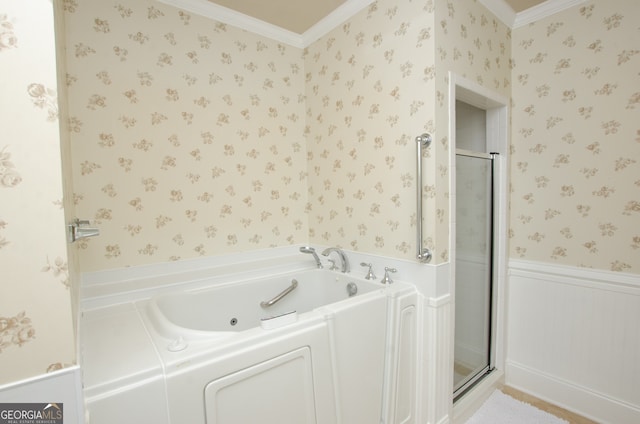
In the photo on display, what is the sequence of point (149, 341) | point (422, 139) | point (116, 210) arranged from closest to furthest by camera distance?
point (149, 341) → point (422, 139) → point (116, 210)

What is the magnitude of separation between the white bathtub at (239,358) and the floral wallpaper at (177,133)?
1.22 ft

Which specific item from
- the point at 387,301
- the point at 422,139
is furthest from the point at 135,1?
the point at 387,301

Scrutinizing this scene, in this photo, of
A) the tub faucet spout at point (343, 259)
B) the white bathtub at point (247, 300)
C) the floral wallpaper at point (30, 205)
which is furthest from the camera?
the tub faucet spout at point (343, 259)

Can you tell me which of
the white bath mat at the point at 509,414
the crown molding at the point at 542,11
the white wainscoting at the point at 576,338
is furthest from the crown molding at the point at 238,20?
the white bath mat at the point at 509,414

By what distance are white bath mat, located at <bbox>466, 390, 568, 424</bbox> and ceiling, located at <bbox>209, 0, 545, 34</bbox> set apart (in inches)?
98.2

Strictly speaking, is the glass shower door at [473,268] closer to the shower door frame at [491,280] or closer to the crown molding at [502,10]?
the shower door frame at [491,280]

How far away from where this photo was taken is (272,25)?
81.0 inches

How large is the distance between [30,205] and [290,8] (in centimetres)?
184

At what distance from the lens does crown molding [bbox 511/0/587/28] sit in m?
1.71

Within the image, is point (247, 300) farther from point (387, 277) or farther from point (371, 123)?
point (371, 123)

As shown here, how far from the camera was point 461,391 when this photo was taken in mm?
1802

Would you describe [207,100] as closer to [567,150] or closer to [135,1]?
[135,1]

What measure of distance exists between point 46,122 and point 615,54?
250 centimetres

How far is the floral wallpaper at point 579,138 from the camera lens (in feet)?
5.13
